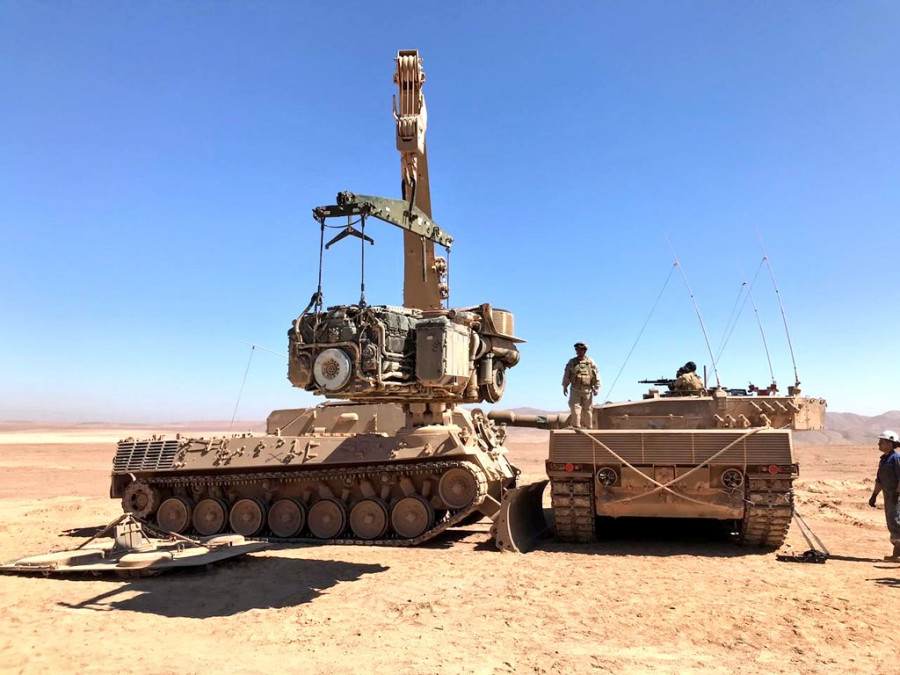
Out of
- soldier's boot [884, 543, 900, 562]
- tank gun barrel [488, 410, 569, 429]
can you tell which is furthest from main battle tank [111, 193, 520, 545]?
soldier's boot [884, 543, 900, 562]

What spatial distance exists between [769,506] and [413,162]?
30.1 ft

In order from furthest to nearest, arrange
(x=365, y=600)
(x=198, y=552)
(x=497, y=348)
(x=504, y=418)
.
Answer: (x=504, y=418) → (x=198, y=552) → (x=497, y=348) → (x=365, y=600)

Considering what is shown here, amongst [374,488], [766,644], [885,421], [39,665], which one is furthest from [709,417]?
[885,421]

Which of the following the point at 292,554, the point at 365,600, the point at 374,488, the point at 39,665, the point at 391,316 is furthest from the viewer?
the point at 374,488

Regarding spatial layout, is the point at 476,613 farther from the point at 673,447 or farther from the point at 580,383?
the point at 580,383

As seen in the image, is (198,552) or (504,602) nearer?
(504,602)

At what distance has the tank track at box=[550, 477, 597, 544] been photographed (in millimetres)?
10266

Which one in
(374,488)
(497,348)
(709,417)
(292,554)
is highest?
(497,348)

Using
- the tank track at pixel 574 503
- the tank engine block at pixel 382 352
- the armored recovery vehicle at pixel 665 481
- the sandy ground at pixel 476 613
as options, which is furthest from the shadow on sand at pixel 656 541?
the tank engine block at pixel 382 352

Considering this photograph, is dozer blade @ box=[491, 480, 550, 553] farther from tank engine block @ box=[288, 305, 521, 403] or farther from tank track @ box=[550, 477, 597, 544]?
tank engine block @ box=[288, 305, 521, 403]

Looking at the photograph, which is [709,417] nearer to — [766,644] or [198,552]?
[766,644]

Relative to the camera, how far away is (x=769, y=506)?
950 cm

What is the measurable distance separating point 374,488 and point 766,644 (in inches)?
278

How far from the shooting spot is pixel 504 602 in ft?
A: 23.5
